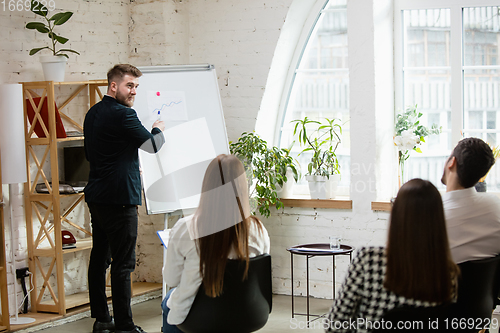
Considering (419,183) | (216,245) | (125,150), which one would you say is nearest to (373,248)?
(419,183)

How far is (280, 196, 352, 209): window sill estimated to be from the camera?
428 centimetres

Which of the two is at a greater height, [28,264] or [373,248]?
[373,248]

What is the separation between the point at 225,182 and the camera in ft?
6.88

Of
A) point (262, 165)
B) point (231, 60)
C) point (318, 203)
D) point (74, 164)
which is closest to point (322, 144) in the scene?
point (318, 203)

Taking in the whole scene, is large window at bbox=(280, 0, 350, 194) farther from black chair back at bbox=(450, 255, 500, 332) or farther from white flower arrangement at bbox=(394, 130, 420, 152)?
black chair back at bbox=(450, 255, 500, 332)

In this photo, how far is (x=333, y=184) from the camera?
14.5 feet

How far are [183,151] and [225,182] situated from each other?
181 cm

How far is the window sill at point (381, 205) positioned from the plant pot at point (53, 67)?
2476 mm

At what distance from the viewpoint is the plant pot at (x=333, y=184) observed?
441 centimetres

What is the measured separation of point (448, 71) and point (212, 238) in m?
2.93

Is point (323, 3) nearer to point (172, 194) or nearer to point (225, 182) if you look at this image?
point (172, 194)

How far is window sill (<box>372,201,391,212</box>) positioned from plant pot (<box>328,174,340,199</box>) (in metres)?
0.37

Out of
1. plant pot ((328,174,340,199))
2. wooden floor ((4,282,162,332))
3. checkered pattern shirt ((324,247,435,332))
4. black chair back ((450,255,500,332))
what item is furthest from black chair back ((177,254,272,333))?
plant pot ((328,174,340,199))

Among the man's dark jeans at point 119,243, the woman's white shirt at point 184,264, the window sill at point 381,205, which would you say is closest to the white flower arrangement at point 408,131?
the window sill at point 381,205
